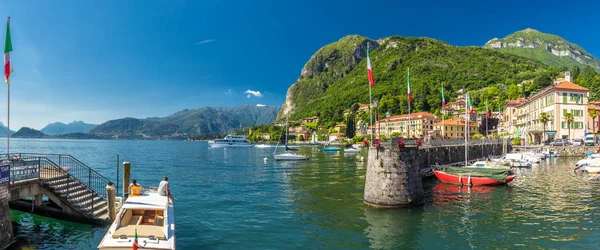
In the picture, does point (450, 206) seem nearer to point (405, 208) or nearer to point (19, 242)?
point (405, 208)

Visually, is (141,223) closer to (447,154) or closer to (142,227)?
(142,227)

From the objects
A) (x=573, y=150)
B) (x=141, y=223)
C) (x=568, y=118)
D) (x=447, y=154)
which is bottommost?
(x=573, y=150)

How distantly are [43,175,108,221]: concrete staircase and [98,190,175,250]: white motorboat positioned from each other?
4.52 meters

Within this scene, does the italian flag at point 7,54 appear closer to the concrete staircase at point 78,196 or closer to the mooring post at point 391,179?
the concrete staircase at point 78,196

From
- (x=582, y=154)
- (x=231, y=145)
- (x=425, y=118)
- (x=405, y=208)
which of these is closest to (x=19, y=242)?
(x=405, y=208)

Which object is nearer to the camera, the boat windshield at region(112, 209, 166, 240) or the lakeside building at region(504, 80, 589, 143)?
the boat windshield at region(112, 209, 166, 240)

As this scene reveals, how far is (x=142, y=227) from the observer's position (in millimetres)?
12383

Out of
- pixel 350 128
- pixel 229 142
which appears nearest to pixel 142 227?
pixel 229 142

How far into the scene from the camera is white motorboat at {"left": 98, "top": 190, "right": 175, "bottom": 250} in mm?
11438

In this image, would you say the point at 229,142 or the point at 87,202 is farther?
the point at 229,142

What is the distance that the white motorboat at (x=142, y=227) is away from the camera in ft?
37.5

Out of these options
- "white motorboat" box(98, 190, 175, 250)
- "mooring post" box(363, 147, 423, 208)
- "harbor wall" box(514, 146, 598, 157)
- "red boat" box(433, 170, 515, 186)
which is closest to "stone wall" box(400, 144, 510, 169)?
"red boat" box(433, 170, 515, 186)

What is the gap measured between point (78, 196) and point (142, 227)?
7.81 metres

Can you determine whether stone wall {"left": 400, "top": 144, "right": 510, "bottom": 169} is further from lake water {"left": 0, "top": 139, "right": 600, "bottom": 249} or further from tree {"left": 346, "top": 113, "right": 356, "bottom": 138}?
tree {"left": 346, "top": 113, "right": 356, "bottom": 138}
